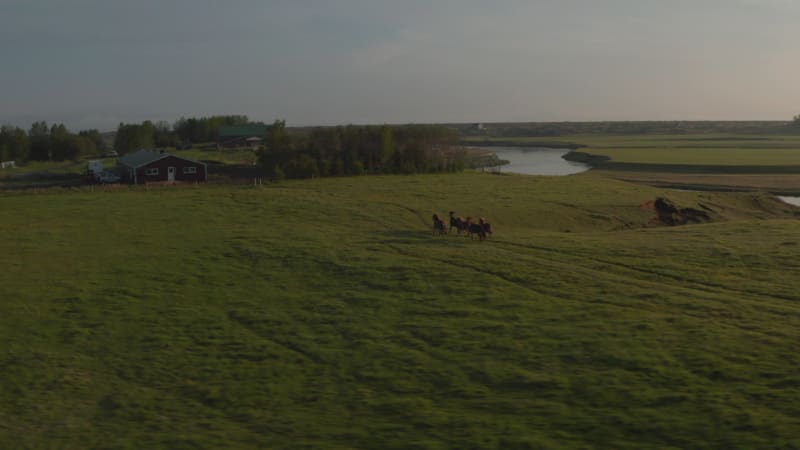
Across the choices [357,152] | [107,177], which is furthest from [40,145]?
[357,152]

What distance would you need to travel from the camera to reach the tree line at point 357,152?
7112 centimetres

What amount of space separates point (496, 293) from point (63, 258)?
18528mm

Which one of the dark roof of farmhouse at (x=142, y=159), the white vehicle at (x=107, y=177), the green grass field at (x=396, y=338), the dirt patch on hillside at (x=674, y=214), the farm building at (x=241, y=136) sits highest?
the farm building at (x=241, y=136)

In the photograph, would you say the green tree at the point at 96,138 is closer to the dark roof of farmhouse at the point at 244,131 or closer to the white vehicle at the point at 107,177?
the dark roof of farmhouse at the point at 244,131

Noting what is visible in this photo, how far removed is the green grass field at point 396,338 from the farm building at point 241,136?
9732 cm

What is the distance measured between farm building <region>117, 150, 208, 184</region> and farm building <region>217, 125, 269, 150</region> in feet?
193

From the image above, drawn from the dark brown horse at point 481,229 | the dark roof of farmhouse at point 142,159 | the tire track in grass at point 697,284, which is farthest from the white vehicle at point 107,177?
the tire track in grass at point 697,284

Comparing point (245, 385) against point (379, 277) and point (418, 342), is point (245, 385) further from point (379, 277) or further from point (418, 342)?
point (379, 277)

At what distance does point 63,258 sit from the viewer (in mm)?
29859

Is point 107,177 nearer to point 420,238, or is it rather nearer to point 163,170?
point 163,170

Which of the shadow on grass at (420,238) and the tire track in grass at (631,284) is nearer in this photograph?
the tire track in grass at (631,284)

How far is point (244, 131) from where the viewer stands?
5433 inches

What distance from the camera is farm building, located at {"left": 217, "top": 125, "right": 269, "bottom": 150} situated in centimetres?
13300

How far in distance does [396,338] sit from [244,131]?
408 feet
